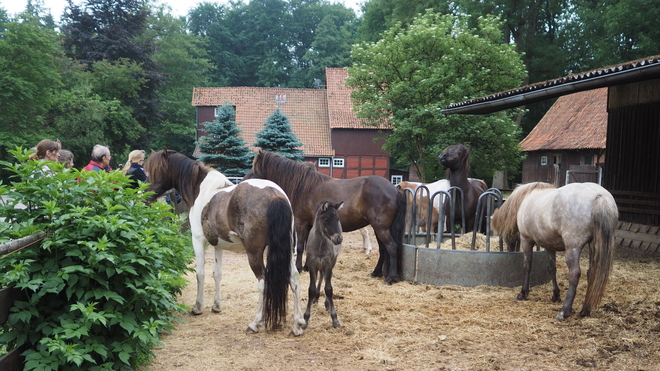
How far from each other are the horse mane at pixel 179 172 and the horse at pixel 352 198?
1516mm

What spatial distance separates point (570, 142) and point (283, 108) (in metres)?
18.7

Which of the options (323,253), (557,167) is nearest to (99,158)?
(323,253)

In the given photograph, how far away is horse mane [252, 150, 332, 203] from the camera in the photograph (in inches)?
308

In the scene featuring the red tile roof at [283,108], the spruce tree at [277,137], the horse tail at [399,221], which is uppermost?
the red tile roof at [283,108]

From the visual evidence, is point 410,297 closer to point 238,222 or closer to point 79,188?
point 238,222

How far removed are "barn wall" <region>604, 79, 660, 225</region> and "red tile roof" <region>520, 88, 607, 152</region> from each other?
13.4 metres

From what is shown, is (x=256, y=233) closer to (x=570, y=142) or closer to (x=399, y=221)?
(x=399, y=221)

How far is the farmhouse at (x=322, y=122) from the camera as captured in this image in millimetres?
34031

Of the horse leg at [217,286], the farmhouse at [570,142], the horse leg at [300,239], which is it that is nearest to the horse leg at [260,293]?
the horse leg at [217,286]

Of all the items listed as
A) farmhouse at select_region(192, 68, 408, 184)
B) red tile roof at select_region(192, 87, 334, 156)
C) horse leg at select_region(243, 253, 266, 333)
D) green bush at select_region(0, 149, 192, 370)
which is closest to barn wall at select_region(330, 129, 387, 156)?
farmhouse at select_region(192, 68, 408, 184)

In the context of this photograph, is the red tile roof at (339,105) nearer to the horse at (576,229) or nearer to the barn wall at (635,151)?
the barn wall at (635,151)

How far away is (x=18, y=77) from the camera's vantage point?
76.7ft

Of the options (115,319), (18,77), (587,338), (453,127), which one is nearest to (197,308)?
(115,319)

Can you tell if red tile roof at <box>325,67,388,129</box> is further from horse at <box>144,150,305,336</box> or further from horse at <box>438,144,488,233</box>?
horse at <box>144,150,305,336</box>
